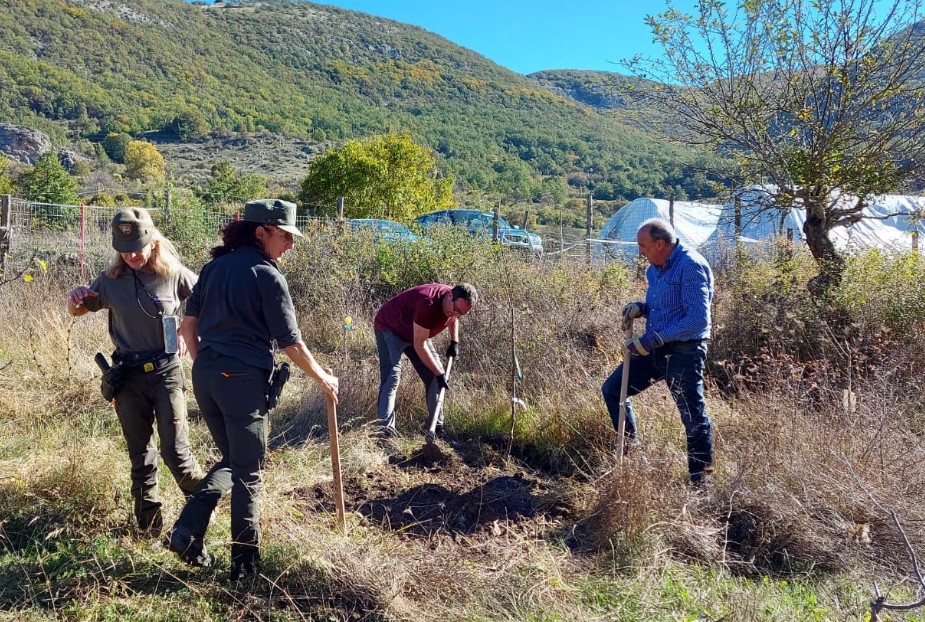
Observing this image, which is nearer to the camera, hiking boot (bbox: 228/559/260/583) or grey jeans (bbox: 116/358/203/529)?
hiking boot (bbox: 228/559/260/583)

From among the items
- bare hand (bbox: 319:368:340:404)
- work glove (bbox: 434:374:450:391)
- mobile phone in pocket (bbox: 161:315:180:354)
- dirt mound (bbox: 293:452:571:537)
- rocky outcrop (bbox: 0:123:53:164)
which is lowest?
dirt mound (bbox: 293:452:571:537)

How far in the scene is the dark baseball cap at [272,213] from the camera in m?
2.78

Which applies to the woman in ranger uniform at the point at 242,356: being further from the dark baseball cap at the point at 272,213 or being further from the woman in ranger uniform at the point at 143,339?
the woman in ranger uniform at the point at 143,339

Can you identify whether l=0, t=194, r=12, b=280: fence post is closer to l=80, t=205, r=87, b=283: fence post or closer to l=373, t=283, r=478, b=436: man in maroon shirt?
l=80, t=205, r=87, b=283: fence post

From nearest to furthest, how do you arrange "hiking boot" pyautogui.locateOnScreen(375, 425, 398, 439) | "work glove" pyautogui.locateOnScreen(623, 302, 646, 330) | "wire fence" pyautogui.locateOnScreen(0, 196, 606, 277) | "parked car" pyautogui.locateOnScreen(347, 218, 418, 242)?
"work glove" pyautogui.locateOnScreen(623, 302, 646, 330), "hiking boot" pyautogui.locateOnScreen(375, 425, 398, 439), "wire fence" pyautogui.locateOnScreen(0, 196, 606, 277), "parked car" pyautogui.locateOnScreen(347, 218, 418, 242)

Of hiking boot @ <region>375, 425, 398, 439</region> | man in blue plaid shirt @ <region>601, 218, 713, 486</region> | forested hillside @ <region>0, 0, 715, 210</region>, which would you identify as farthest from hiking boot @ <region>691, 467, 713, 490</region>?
forested hillside @ <region>0, 0, 715, 210</region>

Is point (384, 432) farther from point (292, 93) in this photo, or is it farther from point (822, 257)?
point (292, 93)

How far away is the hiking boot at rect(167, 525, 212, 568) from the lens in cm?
278

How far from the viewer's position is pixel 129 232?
9.93ft

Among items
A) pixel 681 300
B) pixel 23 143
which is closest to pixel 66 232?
pixel 681 300

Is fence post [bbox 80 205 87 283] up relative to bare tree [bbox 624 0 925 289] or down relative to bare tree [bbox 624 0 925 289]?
down

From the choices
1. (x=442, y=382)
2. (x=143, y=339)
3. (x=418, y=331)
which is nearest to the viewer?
(x=143, y=339)

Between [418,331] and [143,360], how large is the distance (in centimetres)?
Result: 181

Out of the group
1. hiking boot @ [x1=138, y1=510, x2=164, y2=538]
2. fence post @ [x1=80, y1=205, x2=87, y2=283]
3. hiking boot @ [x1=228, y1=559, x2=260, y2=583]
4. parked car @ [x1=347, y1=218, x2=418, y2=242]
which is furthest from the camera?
parked car @ [x1=347, y1=218, x2=418, y2=242]
